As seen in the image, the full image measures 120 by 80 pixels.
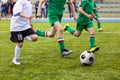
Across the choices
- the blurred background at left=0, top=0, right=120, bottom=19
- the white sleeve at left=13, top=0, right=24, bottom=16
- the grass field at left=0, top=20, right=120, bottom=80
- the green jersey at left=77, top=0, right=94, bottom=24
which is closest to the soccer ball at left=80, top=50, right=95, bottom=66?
the grass field at left=0, top=20, right=120, bottom=80

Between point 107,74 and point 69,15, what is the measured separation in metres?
25.1

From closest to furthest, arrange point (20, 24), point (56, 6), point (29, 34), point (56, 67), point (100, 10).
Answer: point (56, 67)
point (20, 24)
point (29, 34)
point (56, 6)
point (100, 10)

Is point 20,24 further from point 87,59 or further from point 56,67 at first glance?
point 87,59

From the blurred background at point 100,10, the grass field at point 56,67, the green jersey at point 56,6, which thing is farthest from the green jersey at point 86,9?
the blurred background at point 100,10

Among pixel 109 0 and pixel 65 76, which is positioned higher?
pixel 65 76

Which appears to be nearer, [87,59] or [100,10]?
[87,59]

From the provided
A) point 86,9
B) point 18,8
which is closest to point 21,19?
point 18,8

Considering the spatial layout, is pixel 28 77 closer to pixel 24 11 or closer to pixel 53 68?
pixel 53 68

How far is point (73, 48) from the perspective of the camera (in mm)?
10094

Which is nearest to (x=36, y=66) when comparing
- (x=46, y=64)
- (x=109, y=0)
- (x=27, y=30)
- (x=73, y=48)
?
(x=46, y=64)

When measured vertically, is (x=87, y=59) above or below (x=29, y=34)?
below

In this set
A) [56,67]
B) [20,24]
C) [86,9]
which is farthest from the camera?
[86,9]

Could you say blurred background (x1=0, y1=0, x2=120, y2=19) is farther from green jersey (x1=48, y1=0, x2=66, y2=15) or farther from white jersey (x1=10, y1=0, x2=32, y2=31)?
white jersey (x1=10, y1=0, x2=32, y2=31)

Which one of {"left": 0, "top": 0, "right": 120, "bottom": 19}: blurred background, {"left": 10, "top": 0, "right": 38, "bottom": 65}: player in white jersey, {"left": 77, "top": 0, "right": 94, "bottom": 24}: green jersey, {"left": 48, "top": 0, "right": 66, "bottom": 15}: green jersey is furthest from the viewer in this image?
{"left": 0, "top": 0, "right": 120, "bottom": 19}: blurred background
